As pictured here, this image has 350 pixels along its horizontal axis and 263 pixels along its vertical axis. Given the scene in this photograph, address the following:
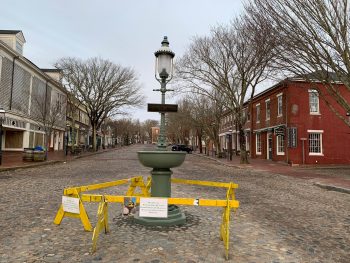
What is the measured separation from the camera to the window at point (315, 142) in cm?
2664

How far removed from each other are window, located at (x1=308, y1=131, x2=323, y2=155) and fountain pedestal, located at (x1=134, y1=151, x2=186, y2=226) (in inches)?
930

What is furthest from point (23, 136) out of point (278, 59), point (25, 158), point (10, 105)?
point (278, 59)

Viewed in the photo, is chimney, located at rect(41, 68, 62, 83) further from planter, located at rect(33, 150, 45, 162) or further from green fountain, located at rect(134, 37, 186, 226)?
green fountain, located at rect(134, 37, 186, 226)

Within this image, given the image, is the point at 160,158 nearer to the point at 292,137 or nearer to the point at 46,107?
the point at 292,137

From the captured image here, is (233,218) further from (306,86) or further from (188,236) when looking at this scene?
(306,86)

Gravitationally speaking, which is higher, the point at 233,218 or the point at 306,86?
A: the point at 306,86

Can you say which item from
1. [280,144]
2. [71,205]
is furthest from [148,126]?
[71,205]

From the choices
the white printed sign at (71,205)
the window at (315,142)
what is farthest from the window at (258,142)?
the white printed sign at (71,205)

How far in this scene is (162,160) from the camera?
223 inches

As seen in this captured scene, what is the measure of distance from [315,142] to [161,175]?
24287 millimetres

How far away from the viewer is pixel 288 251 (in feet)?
15.5

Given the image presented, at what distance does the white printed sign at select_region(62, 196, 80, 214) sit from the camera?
5023mm

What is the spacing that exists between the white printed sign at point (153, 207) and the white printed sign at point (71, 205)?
1.10 meters

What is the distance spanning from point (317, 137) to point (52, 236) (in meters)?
26.1
